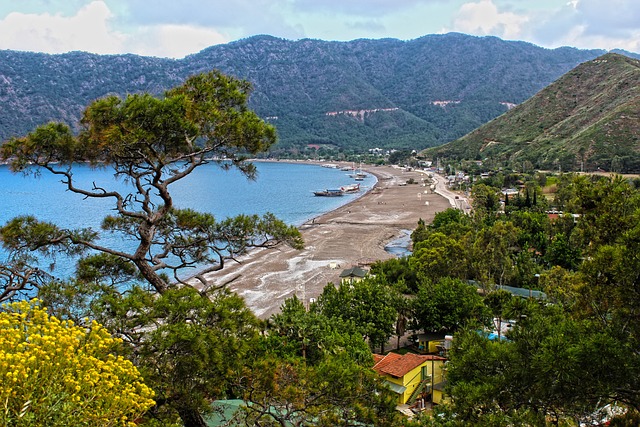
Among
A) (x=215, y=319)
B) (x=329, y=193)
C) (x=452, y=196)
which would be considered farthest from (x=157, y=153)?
(x=329, y=193)

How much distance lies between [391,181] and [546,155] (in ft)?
A: 105

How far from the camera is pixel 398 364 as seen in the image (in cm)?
1644

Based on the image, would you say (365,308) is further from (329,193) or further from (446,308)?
(329,193)

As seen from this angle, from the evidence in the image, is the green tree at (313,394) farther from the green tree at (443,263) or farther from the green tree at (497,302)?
the green tree at (443,263)

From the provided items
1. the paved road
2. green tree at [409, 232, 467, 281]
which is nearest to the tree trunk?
green tree at [409, 232, 467, 281]

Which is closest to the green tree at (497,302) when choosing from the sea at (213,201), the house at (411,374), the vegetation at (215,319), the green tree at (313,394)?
the house at (411,374)

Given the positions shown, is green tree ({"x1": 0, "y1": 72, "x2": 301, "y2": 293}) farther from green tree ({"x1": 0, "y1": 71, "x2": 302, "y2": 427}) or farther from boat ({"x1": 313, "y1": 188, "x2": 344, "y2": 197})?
boat ({"x1": 313, "y1": 188, "x2": 344, "y2": 197})

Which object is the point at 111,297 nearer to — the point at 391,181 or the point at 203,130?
the point at 203,130

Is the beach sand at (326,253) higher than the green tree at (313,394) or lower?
lower

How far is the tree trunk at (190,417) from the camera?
6227 mm

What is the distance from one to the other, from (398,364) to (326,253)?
26.2 meters

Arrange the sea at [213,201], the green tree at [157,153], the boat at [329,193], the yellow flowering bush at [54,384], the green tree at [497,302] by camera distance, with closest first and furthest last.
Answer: the yellow flowering bush at [54,384] < the green tree at [157,153] < the green tree at [497,302] < the sea at [213,201] < the boat at [329,193]

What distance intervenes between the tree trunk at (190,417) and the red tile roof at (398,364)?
32.6ft

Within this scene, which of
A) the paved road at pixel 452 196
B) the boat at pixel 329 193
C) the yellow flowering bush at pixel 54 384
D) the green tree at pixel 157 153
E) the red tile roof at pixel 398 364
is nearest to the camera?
the yellow flowering bush at pixel 54 384
